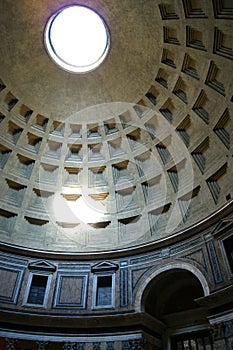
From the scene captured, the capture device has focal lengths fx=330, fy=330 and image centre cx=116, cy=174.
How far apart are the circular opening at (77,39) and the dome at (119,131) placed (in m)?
0.51

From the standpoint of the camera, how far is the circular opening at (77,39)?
18391 millimetres

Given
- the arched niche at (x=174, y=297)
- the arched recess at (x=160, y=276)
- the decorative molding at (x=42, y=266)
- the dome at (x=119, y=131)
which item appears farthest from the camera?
the decorative molding at (x=42, y=266)

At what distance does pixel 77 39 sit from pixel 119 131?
6629 millimetres

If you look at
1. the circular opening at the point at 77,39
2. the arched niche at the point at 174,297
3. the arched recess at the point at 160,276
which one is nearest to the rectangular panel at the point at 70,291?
the arched recess at the point at 160,276

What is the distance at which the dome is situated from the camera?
15.9 m

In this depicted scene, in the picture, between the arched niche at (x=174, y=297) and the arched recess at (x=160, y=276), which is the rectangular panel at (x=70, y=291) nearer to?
the arched recess at (x=160, y=276)

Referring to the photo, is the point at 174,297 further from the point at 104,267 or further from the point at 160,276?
the point at 104,267

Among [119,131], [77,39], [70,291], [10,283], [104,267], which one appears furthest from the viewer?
[77,39]

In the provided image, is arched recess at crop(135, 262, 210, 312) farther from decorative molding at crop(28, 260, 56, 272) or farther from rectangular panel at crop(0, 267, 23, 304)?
rectangular panel at crop(0, 267, 23, 304)

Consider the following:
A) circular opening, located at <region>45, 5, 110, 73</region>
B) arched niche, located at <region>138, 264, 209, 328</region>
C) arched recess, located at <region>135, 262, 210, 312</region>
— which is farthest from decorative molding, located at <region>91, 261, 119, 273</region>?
circular opening, located at <region>45, 5, 110, 73</region>

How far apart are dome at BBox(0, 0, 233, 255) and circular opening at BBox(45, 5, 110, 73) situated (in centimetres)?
51

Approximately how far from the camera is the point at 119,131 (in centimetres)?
2020

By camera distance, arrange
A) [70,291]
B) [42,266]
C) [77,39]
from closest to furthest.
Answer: [70,291] → [42,266] → [77,39]

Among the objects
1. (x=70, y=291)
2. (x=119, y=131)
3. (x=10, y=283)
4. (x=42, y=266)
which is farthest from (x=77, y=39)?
(x=70, y=291)
